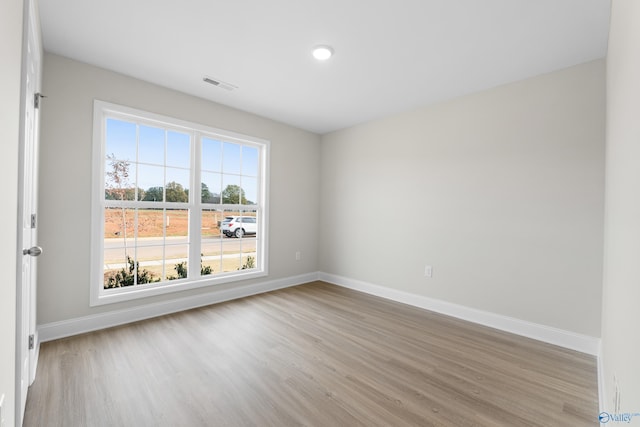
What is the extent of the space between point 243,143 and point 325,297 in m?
2.48

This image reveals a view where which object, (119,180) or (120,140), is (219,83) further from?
(119,180)

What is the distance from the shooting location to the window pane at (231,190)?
3.85m

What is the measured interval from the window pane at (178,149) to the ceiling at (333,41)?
1.83ft

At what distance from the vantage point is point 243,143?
4.03 metres

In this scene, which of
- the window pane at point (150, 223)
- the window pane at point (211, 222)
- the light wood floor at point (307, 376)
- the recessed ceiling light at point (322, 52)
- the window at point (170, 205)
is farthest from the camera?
the window pane at point (211, 222)

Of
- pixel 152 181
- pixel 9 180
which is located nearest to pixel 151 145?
pixel 152 181

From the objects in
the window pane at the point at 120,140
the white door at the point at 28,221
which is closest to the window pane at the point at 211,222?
the window pane at the point at 120,140

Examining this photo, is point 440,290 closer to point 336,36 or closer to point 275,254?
point 275,254

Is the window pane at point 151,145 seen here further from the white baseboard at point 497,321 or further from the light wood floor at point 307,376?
the white baseboard at point 497,321

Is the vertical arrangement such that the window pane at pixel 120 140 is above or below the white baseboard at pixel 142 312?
above

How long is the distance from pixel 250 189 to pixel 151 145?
1370 millimetres

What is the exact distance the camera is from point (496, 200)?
3004 mm

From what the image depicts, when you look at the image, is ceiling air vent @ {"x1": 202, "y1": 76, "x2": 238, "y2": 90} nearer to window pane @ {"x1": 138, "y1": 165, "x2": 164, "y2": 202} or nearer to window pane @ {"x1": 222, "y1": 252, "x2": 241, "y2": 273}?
window pane @ {"x1": 138, "y1": 165, "x2": 164, "y2": 202}

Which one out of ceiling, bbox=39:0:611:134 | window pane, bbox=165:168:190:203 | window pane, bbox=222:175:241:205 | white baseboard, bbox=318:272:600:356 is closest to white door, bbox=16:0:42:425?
ceiling, bbox=39:0:611:134
